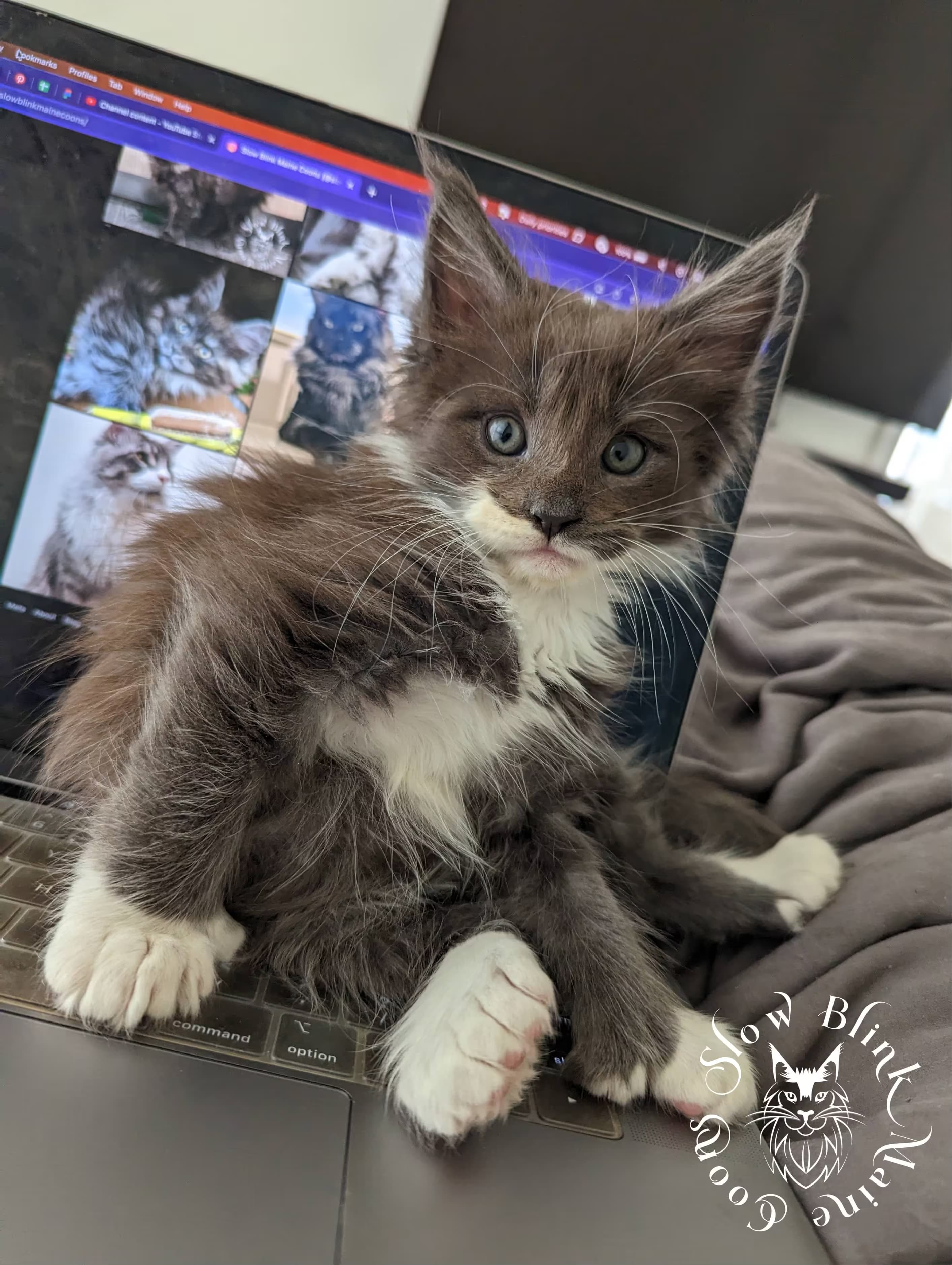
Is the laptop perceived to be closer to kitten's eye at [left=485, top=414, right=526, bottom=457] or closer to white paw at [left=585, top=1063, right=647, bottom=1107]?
white paw at [left=585, top=1063, right=647, bottom=1107]

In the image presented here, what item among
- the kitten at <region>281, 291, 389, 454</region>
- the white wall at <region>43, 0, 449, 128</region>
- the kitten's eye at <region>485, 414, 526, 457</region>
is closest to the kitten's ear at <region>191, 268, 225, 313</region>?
the kitten at <region>281, 291, 389, 454</region>

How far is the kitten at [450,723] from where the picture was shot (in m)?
0.71

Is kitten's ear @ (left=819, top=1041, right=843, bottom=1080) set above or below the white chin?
below

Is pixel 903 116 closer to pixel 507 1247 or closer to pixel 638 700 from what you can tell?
pixel 638 700

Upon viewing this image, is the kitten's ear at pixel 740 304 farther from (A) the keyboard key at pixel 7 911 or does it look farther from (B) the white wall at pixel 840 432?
(B) the white wall at pixel 840 432

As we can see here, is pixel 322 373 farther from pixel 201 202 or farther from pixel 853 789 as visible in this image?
pixel 853 789

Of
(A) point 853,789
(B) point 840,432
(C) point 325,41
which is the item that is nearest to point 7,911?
(A) point 853,789

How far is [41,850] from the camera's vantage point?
861 mm

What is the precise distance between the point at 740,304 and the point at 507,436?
34 cm

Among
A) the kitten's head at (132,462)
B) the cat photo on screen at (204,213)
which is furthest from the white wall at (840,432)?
the kitten's head at (132,462)

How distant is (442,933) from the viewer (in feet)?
2.70

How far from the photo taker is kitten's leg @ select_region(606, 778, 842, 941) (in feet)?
3.05

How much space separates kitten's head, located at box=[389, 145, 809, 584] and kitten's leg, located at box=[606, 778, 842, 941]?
1.13ft

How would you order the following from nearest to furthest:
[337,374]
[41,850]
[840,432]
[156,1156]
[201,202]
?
[156,1156] → [41,850] → [201,202] → [337,374] → [840,432]
